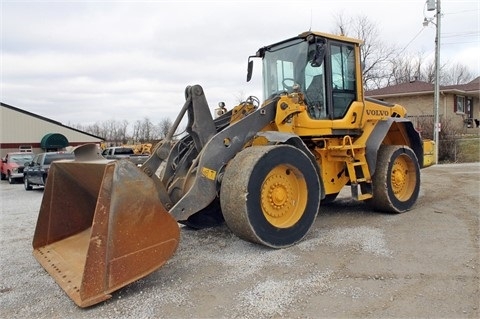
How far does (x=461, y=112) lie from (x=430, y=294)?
28638 millimetres

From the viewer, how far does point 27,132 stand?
32562mm

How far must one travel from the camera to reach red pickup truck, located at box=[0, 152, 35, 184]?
65.3ft

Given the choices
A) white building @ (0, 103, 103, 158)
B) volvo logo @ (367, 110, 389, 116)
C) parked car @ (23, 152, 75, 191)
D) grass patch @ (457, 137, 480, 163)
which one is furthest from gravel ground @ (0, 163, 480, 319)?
white building @ (0, 103, 103, 158)

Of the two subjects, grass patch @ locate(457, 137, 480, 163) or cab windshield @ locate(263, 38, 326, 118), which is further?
grass patch @ locate(457, 137, 480, 163)

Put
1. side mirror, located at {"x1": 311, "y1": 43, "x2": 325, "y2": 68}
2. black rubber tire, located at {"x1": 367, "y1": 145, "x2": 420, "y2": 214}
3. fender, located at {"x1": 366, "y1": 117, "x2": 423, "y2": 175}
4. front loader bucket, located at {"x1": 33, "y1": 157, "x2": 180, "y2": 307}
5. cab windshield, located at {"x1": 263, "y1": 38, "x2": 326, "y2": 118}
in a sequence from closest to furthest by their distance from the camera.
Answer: front loader bucket, located at {"x1": 33, "y1": 157, "x2": 180, "y2": 307} → side mirror, located at {"x1": 311, "y1": 43, "x2": 325, "y2": 68} → cab windshield, located at {"x1": 263, "y1": 38, "x2": 326, "y2": 118} → fender, located at {"x1": 366, "y1": 117, "x2": 423, "y2": 175} → black rubber tire, located at {"x1": 367, "y1": 145, "x2": 420, "y2": 214}

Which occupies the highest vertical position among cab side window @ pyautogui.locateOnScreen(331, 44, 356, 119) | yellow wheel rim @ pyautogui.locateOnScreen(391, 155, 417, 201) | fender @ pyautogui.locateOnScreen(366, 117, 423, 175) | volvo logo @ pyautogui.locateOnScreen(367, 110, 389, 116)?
cab side window @ pyautogui.locateOnScreen(331, 44, 356, 119)

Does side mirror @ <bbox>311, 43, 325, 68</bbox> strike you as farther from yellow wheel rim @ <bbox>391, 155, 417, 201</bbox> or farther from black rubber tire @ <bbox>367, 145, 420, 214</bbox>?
yellow wheel rim @ <bbox>391, 155, 417, 201</bbox>

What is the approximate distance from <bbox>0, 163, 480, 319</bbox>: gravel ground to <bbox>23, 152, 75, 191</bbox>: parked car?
355 inches

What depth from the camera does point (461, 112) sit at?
A: 28484 mm

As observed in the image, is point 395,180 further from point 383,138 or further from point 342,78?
point 342,78

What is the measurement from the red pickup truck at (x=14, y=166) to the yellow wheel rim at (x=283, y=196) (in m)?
18.2

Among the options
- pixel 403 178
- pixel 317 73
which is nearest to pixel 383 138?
pixel 403 178

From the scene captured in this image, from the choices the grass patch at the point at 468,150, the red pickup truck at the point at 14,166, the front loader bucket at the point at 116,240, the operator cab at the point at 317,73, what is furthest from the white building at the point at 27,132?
the front loader bucket at the point at 116,240

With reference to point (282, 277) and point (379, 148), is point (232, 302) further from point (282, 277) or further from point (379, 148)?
point (379, 148)
